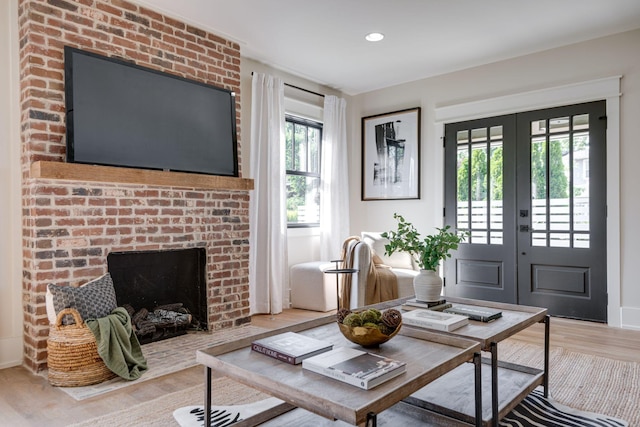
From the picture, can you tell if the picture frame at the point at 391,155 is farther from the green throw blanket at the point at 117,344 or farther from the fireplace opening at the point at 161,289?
the green throw blanket at the point at 117,344

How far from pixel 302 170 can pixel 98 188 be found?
2510 millimetres

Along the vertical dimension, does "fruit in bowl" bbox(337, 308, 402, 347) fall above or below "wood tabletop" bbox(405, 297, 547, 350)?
above

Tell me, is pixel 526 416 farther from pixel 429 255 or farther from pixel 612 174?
pixel 612 174

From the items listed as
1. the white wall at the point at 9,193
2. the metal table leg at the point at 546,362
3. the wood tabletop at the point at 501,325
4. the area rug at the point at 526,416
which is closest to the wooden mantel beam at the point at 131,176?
the white wall at the point at 9,193

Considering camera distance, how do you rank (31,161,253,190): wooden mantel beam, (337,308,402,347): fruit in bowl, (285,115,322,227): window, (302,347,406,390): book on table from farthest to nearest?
(285,115,322,227): window → (31,161,253,190): wooden mantel beam → (337,308,402,347): fruit in bowl → (302,347,406,390): book on table

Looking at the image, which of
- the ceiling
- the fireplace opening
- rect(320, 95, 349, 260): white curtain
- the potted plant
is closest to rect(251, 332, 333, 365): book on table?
the potted plant

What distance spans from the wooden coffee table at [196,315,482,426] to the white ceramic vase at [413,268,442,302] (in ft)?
1.92

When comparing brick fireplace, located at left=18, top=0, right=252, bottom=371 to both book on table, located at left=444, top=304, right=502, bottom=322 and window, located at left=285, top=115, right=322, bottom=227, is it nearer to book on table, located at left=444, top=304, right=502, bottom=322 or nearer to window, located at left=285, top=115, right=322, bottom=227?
window, located at left=285, top=115, right=322, bottom=227

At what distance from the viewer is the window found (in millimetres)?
5031

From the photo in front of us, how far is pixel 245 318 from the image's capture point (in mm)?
4051

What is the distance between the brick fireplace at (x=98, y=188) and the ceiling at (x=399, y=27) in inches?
12.6

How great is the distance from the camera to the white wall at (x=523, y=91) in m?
3.88

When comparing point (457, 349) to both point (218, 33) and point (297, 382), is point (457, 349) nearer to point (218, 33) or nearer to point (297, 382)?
point (297, 382)

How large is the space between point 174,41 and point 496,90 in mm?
3198
